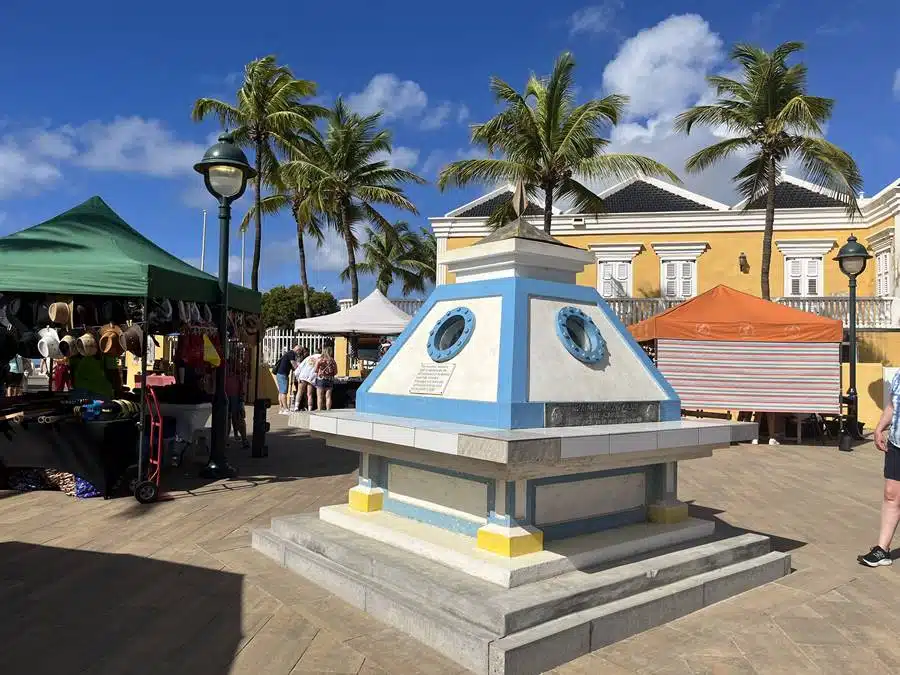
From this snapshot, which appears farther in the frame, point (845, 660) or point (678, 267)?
point (678, 267)

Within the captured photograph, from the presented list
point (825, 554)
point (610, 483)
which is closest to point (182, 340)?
point (610, 483)

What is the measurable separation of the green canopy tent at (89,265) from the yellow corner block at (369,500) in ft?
Result: 11.6

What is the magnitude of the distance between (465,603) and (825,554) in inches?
141

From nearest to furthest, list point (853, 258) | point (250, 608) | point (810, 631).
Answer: point (810, 631)
point (250, 608)
point (853, 258)

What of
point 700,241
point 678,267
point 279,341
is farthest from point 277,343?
point 700,241

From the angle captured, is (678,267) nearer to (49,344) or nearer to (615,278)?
(615,278)

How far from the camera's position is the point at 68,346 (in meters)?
7.85

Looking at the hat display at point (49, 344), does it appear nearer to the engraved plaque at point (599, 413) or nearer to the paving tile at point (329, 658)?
the paving tile at point (329, 658)

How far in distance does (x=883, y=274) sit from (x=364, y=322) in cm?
Result: 1691

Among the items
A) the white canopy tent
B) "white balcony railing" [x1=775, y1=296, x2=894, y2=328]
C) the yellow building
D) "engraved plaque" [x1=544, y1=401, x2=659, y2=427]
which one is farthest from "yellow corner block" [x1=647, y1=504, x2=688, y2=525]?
the yellow building

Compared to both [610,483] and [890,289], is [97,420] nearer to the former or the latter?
A: [610,483]

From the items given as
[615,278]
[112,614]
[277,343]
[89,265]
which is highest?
[615,278]

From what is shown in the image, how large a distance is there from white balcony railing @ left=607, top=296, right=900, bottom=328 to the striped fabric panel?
747cm

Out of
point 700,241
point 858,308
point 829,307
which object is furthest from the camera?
point 700,241
